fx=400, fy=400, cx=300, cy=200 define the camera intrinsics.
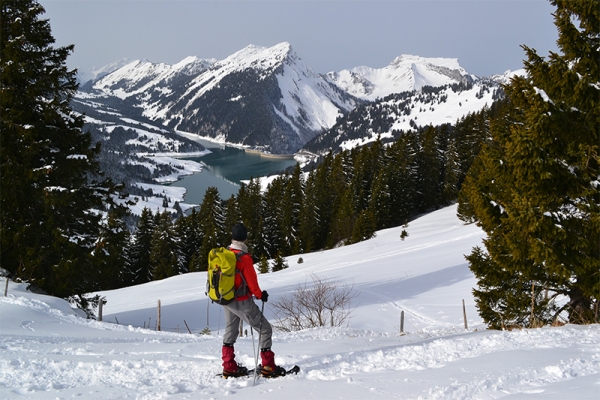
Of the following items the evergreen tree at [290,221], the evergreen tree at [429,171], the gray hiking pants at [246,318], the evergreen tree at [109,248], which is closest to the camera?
the gray hiking pants at [246,318]

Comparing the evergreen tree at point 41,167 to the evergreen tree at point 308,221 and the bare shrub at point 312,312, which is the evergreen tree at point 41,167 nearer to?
the bare shrub at point 312,312

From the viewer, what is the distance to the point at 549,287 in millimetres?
8945

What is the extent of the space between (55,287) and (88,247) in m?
1.67

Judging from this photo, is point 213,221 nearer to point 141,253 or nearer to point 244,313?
point 141,253

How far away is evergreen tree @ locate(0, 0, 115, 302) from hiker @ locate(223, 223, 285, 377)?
9.49 metres

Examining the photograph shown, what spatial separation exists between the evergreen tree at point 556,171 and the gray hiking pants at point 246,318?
16.9 feet

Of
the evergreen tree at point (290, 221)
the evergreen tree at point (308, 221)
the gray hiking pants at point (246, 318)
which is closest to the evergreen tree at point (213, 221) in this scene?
the evergreen tree at point (290, 221)

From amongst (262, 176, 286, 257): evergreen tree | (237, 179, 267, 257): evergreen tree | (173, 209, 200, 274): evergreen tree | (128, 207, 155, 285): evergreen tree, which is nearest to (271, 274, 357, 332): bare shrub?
(237, 179, 267, 257): evergreen tree

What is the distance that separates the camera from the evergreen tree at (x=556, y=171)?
7406 millimetres

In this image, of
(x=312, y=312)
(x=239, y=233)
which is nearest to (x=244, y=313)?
(x=239, y=233)

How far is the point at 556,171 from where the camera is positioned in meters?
7.66


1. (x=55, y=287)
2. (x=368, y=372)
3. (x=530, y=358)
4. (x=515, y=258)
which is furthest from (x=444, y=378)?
(x=55, y=287)

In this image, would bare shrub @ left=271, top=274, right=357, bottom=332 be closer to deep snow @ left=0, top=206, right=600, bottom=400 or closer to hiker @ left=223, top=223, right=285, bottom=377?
deep snow @ left=0, top=206, right=600, bottom=400

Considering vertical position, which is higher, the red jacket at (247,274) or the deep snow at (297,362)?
the red jacket at (247,274)
